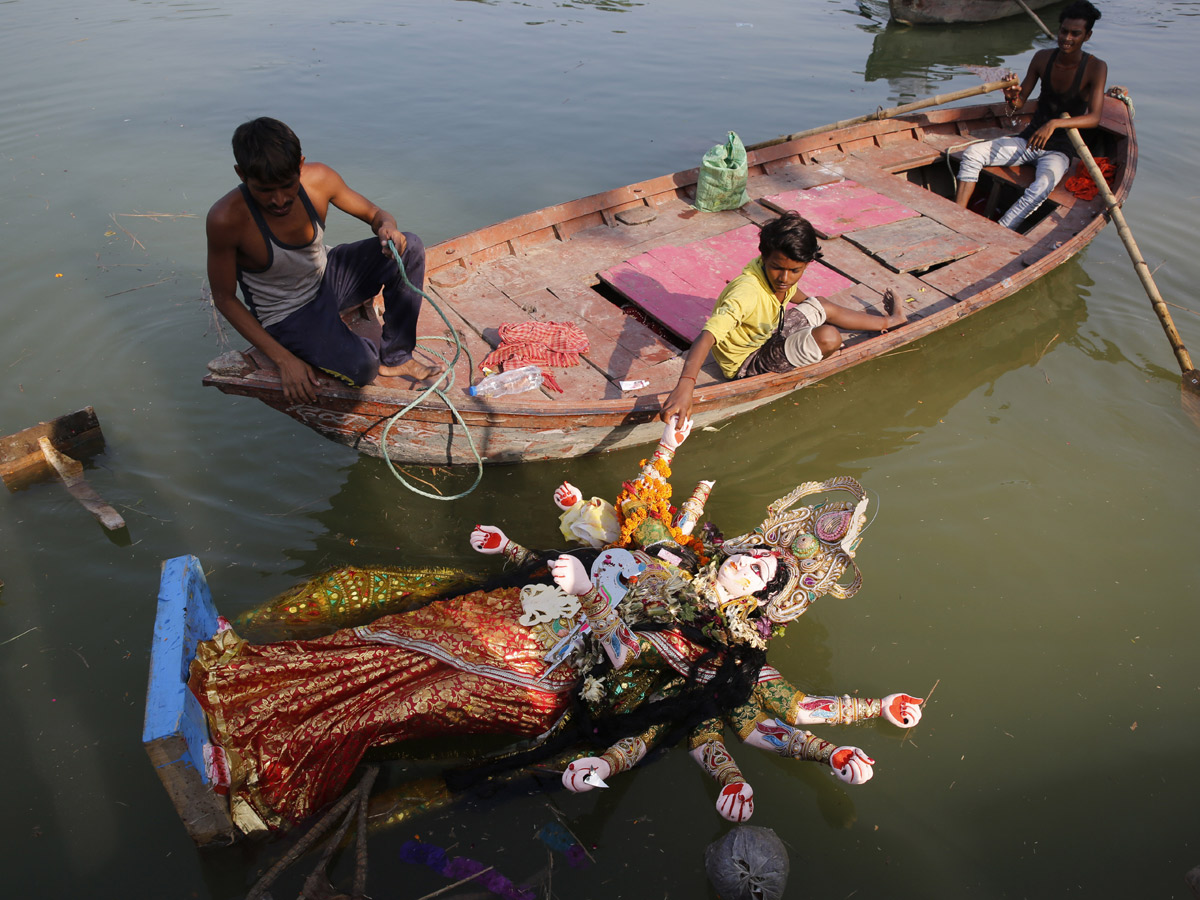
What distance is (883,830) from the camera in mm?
3562

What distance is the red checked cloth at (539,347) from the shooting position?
5051 mm

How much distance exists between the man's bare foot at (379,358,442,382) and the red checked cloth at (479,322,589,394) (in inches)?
13.9

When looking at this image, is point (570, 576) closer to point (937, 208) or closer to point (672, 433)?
point (672, 433)

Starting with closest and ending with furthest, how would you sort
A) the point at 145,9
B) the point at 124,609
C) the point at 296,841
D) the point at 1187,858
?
the point at 296,841 → the point at 1187,858 → the point at 124,609 → the point at 145,9

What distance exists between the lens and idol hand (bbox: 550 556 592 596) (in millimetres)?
3297

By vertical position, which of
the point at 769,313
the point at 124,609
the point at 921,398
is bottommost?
the point at 124,609

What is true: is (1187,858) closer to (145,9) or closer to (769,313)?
(769,313)

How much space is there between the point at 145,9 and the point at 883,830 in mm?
19128

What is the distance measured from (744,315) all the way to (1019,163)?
5081 mm

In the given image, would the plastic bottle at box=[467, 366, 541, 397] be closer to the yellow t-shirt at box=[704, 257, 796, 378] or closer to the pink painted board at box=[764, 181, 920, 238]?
the yellow t-shirt at box=[704, 257, 796, 378]

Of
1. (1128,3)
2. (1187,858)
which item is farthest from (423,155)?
(1128,3)

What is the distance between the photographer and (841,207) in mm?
7172

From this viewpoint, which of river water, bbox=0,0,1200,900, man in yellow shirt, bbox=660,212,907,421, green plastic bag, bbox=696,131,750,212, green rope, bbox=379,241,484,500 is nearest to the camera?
river water, bbox=0,0,1200,900

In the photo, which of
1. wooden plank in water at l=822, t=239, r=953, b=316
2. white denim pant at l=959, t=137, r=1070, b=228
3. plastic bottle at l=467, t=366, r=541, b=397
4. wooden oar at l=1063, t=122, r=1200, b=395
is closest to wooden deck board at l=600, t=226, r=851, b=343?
wooden plank in water at l=822, t=239, r=953, b=316
